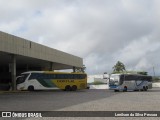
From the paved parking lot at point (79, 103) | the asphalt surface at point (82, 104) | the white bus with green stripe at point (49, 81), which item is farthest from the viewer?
the white bus with green stripe at point (49, 81)

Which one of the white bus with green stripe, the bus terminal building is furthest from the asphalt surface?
the white bus with green stripe

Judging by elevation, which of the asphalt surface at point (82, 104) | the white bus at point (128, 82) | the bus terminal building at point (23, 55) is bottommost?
the asphalt surface at point (82, 104)

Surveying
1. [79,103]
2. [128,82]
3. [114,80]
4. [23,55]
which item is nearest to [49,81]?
[23,55]

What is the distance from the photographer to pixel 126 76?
150ft

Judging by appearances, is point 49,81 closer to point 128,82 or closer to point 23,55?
point 23,55

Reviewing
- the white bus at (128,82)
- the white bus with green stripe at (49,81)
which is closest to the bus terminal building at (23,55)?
the white bus with green stripe at (49,81)

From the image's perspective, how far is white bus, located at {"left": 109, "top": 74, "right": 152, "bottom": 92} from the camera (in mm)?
44938

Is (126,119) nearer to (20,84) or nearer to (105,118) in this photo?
(105,118)

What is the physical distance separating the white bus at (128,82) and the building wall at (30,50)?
10.2m

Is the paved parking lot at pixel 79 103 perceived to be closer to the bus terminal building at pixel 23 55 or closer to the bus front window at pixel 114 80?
the bus terminal building at pixel 23 55

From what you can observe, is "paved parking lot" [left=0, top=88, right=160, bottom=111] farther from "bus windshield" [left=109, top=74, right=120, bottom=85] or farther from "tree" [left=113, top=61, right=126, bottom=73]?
"tree" [left=113, top=61, right=126, bottom=73]

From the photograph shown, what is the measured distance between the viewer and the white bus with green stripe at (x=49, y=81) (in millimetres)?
42438

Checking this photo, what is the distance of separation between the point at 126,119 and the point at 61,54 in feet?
150

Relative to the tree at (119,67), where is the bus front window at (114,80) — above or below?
below
